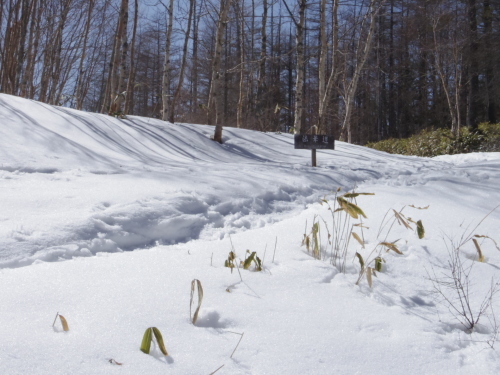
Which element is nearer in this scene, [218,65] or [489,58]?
[218,65]

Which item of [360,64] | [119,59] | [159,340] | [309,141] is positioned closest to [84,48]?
[119,59]

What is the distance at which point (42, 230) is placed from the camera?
96.3 inches

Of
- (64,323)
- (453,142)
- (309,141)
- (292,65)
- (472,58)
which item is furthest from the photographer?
(292,65)

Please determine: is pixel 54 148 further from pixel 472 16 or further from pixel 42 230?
pixel 472 16

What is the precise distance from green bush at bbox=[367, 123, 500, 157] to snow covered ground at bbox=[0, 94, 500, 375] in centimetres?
907

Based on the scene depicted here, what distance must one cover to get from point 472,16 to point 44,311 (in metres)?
19.1

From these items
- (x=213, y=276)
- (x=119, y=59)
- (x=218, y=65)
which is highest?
(x=119, y=59)

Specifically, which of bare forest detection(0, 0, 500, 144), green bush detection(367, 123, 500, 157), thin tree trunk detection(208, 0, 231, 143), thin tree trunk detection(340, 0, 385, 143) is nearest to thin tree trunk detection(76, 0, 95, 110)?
bare forest detection(0, 0, 500, 144)

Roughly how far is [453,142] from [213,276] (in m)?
13.5

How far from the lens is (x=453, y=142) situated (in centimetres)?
1317

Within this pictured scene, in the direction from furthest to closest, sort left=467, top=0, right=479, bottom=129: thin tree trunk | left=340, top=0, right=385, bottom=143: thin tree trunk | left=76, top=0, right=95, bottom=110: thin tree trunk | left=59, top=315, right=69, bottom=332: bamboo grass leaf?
left=467, top=0, right=479, bottom=129: thin tree trunk < left=76, top=0, right=95, bottom=110: thin tree trunk < left=340, top=0, right=385, bottom=143: thin tree trunk < left=59, top=315, right=69, bottom=332: bamboo grass leaf

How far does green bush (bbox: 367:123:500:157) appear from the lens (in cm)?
1235

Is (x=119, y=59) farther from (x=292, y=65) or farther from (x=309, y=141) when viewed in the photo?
(x=292, y=65)

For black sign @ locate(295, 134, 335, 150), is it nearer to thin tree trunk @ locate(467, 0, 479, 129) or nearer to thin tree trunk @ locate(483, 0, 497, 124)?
thin tree trunk @ locate(467, 0, 479, 129)
